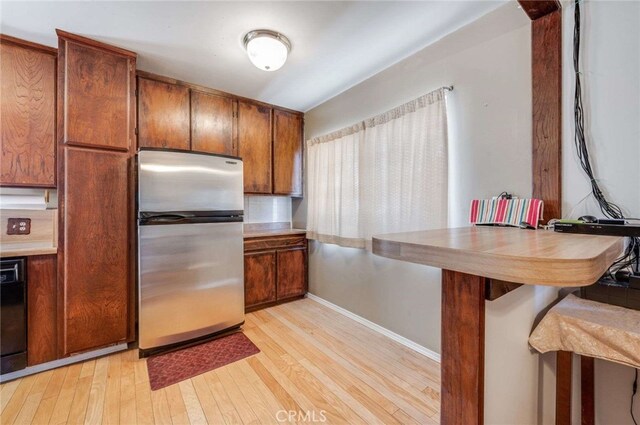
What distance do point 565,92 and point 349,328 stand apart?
2.31 metres

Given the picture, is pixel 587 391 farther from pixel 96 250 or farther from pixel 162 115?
pixel 162 115

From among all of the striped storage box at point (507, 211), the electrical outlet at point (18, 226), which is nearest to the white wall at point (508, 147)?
the striped storage box at point (507, 211)

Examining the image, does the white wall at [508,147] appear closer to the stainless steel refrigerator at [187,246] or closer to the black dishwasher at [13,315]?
the stainless steel refrigerator at [187,246]

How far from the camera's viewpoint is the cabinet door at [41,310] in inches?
72.5

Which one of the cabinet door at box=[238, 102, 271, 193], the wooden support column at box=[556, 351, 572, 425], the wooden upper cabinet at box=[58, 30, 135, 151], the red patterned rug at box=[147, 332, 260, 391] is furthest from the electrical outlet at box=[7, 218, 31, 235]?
the wooden support column at box=[556, 351, 572, 425]

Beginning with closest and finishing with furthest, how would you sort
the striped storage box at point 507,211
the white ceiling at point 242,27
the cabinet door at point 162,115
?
1. the striped storage box at point 507,211
2. the white ceiling at point 242,27
3. the cabinet door at point 162,115

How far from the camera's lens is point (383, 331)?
2.38 meters

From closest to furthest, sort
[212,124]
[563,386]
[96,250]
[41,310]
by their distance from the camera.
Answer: [563,386], [41,310], [96,250], [212,124]

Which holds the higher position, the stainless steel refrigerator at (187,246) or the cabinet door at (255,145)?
the cabinet door at (255,145)

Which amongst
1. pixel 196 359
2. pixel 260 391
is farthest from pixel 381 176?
pixel 196 359

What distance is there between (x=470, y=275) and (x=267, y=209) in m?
3.05

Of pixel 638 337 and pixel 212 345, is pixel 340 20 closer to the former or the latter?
pixel 638 337

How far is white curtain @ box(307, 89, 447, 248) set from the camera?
1931 millimetres

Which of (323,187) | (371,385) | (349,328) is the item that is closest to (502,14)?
(323,187)
